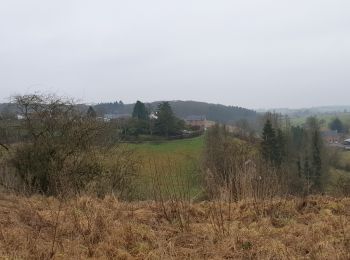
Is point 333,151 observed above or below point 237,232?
below

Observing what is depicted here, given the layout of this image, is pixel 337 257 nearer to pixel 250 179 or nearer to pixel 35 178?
pixel 250 179

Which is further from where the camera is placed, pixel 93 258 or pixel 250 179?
pixel 250 179

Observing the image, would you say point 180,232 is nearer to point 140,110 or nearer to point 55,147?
point 55,147

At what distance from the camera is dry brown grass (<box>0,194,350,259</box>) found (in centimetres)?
507

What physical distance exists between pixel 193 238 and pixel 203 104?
355 ft

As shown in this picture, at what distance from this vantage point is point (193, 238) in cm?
579

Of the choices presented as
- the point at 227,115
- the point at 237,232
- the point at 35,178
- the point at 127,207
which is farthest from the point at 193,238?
the point at 227,115

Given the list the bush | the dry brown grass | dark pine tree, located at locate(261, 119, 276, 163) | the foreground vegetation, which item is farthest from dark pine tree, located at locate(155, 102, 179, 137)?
the dry brown grass

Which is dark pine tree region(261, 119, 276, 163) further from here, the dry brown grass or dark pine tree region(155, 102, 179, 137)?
the dry brown grass

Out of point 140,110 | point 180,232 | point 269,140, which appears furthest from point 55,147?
point 140,110

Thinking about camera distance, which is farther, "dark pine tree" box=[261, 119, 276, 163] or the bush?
"dark pine tree" box=[261, 119, 276, 163]

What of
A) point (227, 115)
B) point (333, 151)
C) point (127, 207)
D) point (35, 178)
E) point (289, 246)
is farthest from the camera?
point (227, 115)

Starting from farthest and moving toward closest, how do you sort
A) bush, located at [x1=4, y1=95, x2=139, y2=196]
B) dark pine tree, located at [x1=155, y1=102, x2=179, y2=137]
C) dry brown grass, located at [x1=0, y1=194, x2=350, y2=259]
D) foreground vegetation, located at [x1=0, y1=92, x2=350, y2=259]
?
dark pine tree, located at [x1=155, y1=102, x2=179, y2=137] → bush, located at [x1=4, y1=95, x2=139, y2=196] → foreground vegetation, located at [x1=0, y1=92, x2=350, y2=259] → dry brown grass, located at [x1=0, y1=194, x2=350, y2=259]

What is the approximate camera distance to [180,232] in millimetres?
6137
